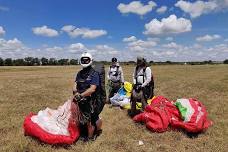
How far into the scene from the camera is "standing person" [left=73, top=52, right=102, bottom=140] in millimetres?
6633

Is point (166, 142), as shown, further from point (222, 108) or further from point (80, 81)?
point (222, 108)

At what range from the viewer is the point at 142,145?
7008 millimetres

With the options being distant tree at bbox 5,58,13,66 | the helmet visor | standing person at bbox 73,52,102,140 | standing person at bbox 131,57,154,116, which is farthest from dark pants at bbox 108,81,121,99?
distant tree at bbox 5,58,13,66

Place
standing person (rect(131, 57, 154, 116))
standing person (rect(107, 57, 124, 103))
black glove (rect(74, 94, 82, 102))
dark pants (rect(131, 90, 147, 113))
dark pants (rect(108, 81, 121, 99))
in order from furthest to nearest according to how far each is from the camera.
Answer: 1. dark pants (rect(108, 81, 121, 99))
2. standing person (rect(107, 57, 124, 103))
3. dark pants (rect(131, 90, 147, 113))
4. standing person (rect(131, 57, 154, 116))
5. black glove (rect(74, 94, 82, 102))

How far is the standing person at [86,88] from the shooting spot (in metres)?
6.63

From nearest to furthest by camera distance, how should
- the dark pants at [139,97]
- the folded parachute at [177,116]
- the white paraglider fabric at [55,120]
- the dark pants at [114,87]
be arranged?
the white paraglider fabric at [55,120]
the folded parachute at [177,116]
the dark pants at [139,97]
the dark pants at [114,87]

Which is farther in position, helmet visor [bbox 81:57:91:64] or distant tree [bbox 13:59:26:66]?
distant tree [bbox 13:59:26:66]

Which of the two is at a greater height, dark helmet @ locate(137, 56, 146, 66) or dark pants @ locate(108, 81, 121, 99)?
dark helmet @ locate(137, 56, 146, 66)

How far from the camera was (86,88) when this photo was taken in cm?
672

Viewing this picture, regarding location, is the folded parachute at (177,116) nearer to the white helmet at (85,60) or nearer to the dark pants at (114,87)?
the white helmet at (85,60)

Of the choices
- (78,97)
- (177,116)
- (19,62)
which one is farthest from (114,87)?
(19,62)

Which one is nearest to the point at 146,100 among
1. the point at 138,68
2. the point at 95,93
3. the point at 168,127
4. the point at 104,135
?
the point at 138,68

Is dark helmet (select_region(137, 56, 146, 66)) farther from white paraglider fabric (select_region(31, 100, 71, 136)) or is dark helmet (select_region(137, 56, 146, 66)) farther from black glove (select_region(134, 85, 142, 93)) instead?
white paraglider fabric (select_region(31, 100, 71, 136))

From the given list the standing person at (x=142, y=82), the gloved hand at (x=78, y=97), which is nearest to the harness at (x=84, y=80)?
the gloved hand at (x=78, y=97)
